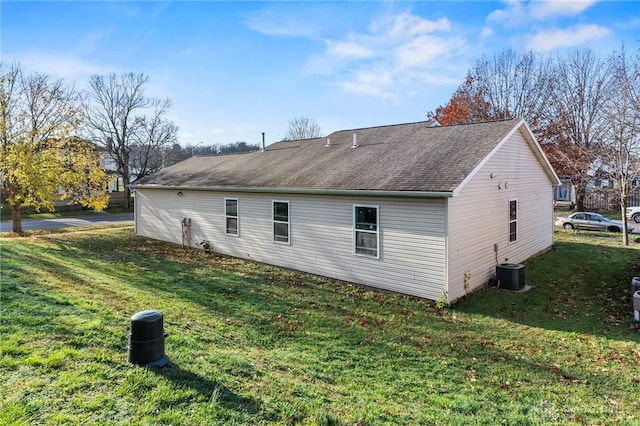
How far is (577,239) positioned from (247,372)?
61.8 feet

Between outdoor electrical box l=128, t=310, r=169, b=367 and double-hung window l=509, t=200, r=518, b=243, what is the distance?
11286mm

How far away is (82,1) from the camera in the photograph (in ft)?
31.4

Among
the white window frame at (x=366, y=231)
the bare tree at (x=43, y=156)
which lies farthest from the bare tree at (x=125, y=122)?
the white window frame at (x=366, y=231)

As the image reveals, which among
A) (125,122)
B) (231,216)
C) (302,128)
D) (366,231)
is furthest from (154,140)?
(366,231)

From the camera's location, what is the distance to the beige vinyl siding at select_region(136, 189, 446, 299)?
30.5ft

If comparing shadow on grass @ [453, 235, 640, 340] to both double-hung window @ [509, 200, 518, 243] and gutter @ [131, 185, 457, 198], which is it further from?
gutter @ [131, 185, 457, 198]

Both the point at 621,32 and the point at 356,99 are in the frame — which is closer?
the point at 621,32

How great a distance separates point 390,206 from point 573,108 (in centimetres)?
2820

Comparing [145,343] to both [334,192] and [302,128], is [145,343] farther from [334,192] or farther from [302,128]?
[302,128]

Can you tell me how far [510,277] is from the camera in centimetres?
1027

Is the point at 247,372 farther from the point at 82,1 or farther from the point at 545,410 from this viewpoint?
the point at 82,1

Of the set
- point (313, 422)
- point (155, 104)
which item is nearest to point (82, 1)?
point (313, 422)

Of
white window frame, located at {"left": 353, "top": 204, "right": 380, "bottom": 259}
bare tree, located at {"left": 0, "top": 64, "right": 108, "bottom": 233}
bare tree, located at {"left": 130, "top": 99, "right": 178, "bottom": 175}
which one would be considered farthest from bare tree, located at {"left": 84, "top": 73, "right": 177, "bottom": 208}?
white window frame, located at {"left": 353, "top": 204, "right": 380, "bottom": 259}

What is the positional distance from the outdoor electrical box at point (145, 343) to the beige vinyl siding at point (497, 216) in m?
6.77
